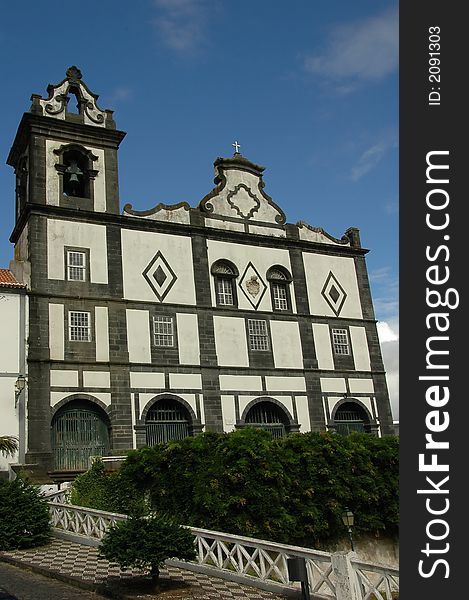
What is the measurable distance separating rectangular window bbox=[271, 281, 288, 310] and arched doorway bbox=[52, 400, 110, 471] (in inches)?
397

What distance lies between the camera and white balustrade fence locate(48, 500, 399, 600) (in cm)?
938

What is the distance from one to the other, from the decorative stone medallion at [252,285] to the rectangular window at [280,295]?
26.1 inches

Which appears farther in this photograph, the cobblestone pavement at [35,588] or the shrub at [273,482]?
the shrub at [273,482]

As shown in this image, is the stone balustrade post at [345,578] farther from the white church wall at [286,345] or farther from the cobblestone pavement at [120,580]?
the white church wall at [286,345]

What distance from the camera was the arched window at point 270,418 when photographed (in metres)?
27.6

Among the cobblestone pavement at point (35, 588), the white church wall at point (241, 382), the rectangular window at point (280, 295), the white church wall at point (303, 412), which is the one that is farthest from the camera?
the rectangular window at point (280, 295)

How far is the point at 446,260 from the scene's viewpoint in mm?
6414

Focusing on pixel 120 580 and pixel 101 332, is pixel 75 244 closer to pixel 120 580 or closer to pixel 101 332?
pixel 101 332

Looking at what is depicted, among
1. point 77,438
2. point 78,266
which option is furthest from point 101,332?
point 77,438

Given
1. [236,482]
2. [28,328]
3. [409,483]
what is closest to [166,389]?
[28,328]

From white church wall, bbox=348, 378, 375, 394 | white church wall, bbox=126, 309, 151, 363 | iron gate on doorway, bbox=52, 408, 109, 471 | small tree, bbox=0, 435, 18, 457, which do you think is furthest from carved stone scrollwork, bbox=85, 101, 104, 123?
white church wall, bbox=348, 378, 375, 394

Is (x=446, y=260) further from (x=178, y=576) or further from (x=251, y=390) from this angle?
(x=251, y=390)

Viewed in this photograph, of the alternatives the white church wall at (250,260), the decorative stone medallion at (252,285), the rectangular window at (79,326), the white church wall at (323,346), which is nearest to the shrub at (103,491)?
the rectangular window at (79,326)

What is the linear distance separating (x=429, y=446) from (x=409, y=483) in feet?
1.33
